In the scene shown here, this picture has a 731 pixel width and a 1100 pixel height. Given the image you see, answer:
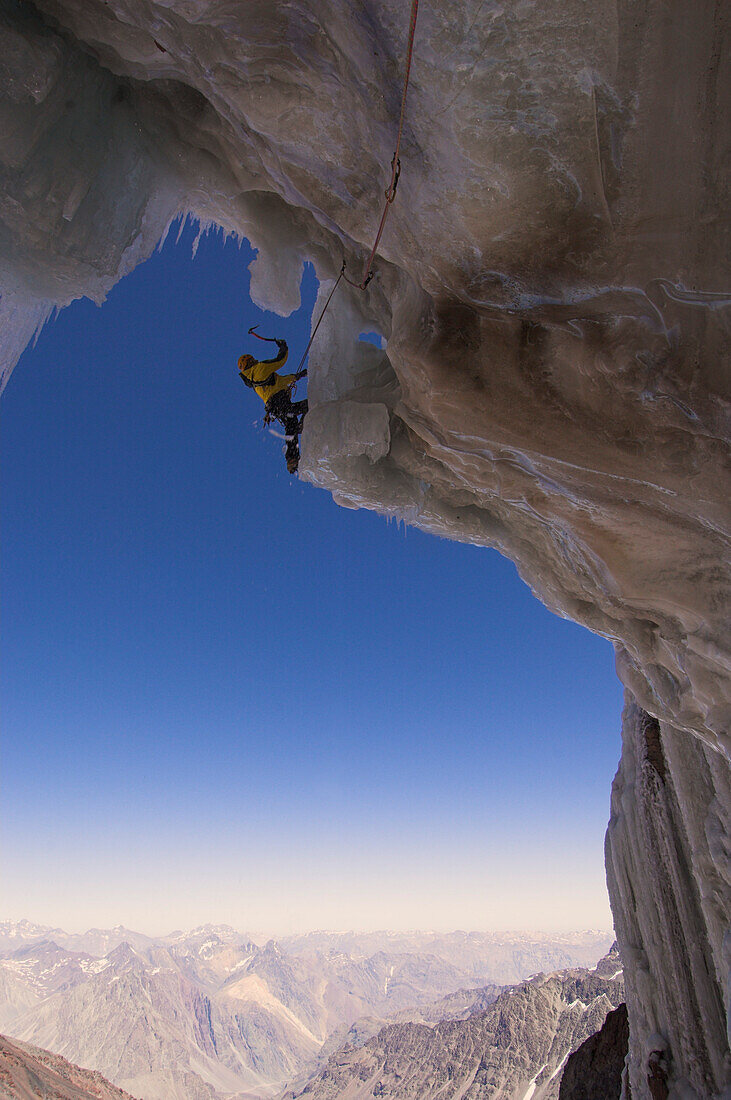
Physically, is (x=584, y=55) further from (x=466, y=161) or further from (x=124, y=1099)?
(x=124, y=1099)

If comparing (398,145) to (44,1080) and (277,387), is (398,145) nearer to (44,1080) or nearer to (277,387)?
(277,387)

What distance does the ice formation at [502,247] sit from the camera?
3.02 meters

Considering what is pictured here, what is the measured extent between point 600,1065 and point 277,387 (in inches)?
646

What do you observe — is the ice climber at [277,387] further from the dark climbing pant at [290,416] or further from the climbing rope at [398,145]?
the climbing rope at [398,145]

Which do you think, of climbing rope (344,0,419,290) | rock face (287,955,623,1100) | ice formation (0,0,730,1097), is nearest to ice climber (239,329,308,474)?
ice formation (0,0,730,1097)

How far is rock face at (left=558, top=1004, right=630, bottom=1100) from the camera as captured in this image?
11.5 metres

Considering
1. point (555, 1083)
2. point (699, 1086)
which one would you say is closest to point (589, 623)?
point (699, 1086)

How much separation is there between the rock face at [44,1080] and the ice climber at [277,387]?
22015 mm

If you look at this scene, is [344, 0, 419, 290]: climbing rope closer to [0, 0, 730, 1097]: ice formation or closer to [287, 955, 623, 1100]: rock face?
[0, 0, 730, 1097]: ice formation

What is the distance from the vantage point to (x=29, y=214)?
4.96 m

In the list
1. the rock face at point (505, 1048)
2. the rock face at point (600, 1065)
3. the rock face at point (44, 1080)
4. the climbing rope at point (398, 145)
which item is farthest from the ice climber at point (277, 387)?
the rock face at point (505, 1048)

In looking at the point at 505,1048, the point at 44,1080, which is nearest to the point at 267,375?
the point at 44,1080

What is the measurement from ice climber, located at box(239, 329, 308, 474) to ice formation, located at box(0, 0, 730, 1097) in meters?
0.56

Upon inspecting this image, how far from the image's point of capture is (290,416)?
7008mm
